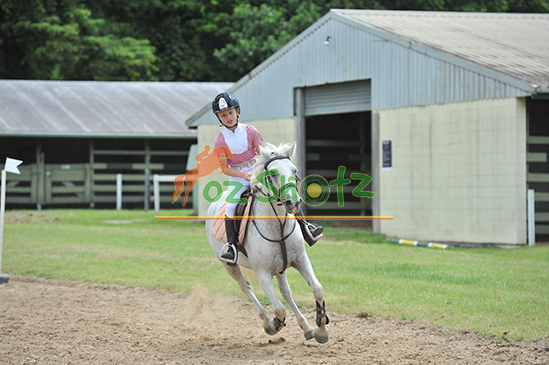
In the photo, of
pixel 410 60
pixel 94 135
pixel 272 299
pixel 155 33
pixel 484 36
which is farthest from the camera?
pixel 155 33

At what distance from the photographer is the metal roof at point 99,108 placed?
94.1ft

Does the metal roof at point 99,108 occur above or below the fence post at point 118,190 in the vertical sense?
above

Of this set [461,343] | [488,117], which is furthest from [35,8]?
[461,343]

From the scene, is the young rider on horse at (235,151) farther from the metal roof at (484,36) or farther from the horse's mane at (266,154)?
the metal roof at (484,36)

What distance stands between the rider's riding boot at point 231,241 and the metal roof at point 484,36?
887 cm

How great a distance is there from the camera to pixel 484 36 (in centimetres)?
1862

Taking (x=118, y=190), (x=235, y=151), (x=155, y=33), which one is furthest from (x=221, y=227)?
(x=155, y=33)

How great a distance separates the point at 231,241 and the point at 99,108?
84.0 ft

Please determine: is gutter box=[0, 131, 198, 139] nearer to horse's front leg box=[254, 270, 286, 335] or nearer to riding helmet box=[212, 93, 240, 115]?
riding helmet box=[212, 93, 240, 115]

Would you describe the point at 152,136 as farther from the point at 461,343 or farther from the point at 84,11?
the point at 461,343

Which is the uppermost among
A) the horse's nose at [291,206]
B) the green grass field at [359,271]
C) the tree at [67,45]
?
the tree at [67,45]

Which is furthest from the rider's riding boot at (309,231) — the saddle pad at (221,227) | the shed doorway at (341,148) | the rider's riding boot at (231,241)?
the shed doorway at (341,148)

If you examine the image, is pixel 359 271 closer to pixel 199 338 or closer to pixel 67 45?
pixel 199 338

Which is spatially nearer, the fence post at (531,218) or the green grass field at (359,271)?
the green grass field at (359,271)
